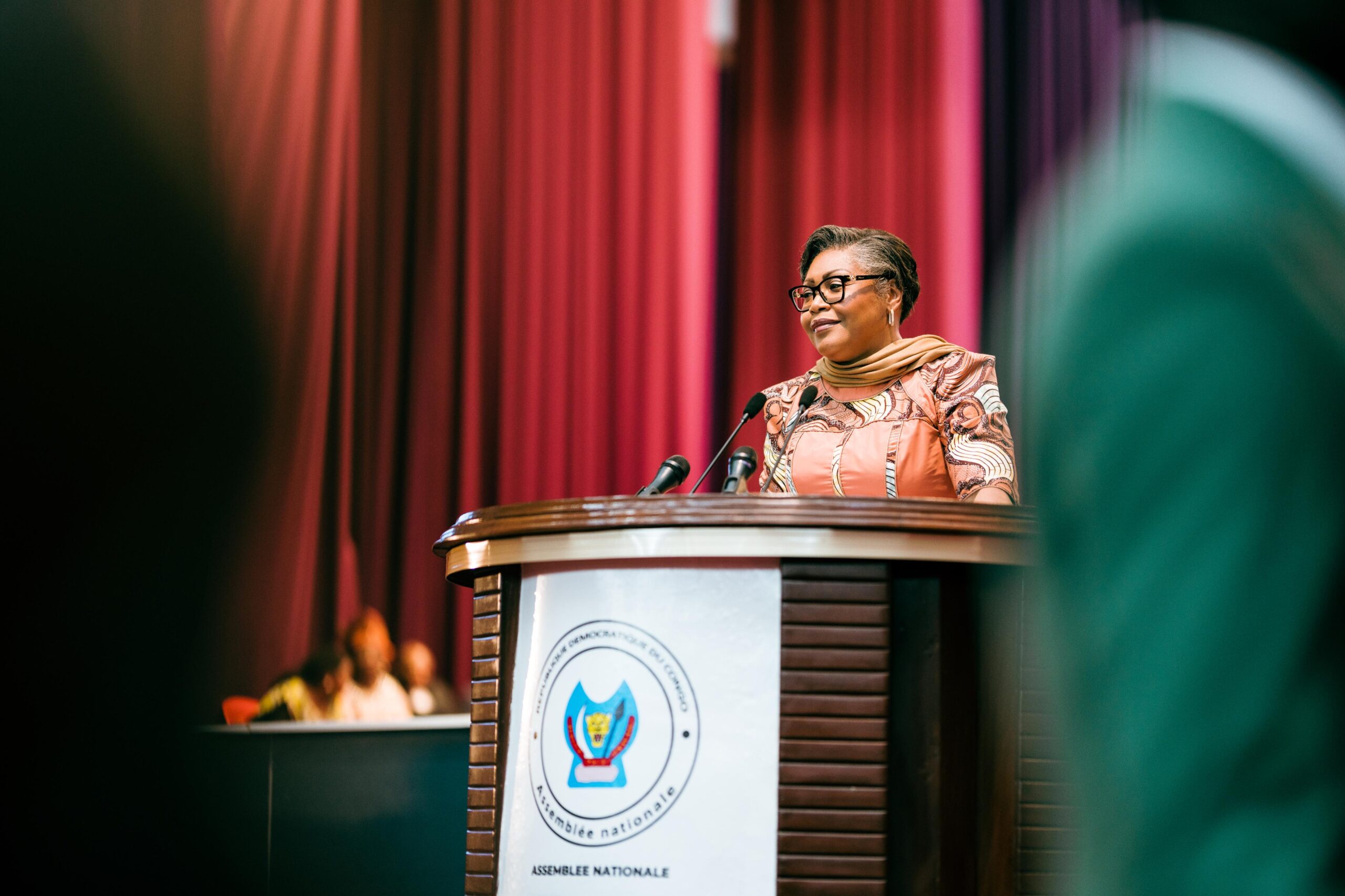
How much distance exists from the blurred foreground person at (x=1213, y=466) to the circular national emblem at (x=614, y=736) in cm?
103

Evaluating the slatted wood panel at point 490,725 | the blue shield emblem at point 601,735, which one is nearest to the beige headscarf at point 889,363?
the slatted wood panel at point 490,725

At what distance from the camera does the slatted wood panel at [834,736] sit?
1.47 meters

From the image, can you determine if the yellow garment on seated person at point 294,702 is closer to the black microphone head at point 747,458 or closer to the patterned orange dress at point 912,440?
the patterned orange dress at point 912,440

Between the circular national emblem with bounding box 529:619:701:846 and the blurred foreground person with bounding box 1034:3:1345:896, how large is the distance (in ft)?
3.40

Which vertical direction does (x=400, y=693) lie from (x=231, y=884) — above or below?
above

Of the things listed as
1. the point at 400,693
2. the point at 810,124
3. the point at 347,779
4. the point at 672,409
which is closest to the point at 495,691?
the point at 347,779

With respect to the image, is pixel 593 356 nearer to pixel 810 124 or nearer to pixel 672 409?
pixel 672 409

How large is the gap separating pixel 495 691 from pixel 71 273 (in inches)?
59.1

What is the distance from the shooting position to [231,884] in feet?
8.63

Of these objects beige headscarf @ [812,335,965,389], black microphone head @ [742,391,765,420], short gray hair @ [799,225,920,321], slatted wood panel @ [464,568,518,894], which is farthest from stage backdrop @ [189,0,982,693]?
slatted wood panel @ [464,568,518,894]

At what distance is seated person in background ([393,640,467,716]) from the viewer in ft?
12.9

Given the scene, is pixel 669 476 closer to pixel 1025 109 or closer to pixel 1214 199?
pixel 1214 199

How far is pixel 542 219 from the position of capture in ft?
14.3

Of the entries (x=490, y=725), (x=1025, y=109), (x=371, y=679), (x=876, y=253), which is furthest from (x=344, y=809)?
(x=1025, y=109)
